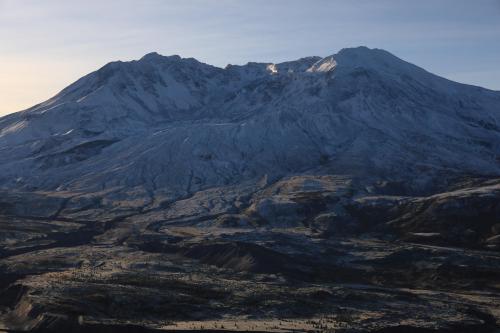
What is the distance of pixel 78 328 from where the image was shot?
81438 millimetres

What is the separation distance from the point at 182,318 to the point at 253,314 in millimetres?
8073

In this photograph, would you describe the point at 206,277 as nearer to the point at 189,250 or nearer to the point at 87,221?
the point at 189,250

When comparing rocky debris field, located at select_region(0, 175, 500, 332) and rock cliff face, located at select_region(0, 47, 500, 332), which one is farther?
rock cliff face, located at select_region(0, 47, 500, 332)

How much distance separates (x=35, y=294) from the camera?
313ft

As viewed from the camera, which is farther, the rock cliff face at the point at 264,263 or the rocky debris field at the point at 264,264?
the rock cliff face at the point at 264,263

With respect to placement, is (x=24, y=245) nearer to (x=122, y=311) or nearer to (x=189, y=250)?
(x=189, y=250)

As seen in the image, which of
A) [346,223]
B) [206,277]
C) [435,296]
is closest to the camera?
[435,296]

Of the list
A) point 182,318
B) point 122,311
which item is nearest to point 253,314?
point 182,318

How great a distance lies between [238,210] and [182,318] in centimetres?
9845

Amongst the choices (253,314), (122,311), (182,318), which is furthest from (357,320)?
(122,311)

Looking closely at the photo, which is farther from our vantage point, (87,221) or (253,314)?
(87,221)

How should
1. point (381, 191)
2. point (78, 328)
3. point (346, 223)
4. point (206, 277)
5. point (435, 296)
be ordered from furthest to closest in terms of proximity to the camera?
point (381, 191)
point (346, 223)
point (206, 277)
point (435, 296)
point (78, 328)

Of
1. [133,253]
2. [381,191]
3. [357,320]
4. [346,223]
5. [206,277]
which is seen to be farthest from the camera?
[381,191]

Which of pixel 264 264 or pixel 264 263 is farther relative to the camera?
pixel 264 263
